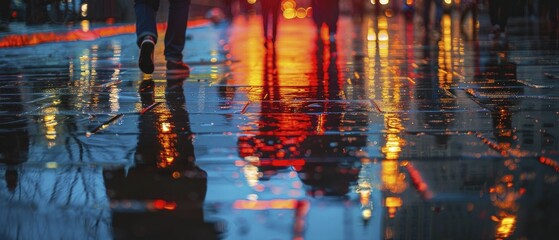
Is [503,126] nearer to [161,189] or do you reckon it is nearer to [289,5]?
[161,189]

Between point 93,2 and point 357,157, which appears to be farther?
point 93,2

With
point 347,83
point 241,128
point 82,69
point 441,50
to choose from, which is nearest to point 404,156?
point 241,128

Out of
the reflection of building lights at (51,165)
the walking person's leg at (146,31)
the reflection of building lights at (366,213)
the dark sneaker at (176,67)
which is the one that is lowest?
the reflection of building lights at (366,213)

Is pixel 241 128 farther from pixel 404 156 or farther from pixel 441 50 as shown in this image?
pixel 441 50

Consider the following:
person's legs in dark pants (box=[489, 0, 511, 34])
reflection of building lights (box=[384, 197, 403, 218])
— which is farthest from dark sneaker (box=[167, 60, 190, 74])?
person's legs in dark pants (box=[489, 0, 511, 34])

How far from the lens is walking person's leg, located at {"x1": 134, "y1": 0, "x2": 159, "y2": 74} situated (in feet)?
24.4

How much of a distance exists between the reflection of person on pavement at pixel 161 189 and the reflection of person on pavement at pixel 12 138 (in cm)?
37

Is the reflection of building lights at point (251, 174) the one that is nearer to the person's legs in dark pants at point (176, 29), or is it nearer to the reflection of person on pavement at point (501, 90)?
the reflection of person on pavement at point (501, 90)

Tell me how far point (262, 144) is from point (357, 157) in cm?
53

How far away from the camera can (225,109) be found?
548cm

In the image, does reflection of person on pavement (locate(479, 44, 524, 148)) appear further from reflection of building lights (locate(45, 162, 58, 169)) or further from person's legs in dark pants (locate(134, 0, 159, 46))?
person's legs in dark pants (locate(134, 0, 159, 46))

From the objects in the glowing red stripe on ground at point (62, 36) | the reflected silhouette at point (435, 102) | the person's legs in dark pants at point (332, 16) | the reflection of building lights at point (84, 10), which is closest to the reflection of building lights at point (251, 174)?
the reflected silhouette at point (435, 102)

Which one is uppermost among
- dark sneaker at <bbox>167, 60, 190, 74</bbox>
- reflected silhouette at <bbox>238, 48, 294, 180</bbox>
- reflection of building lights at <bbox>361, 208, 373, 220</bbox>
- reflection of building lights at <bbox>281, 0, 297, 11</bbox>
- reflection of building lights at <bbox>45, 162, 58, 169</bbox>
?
reflection of building lights at <bbox>281, 0, 297, 11</bbox>

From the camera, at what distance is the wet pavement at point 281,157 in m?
2.77
